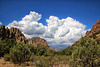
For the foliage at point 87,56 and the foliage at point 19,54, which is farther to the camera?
the foliage at point 19,54

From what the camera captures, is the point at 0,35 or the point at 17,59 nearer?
the point at 17,59

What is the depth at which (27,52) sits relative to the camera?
23594mm

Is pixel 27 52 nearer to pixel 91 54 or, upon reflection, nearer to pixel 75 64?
pixel 75 64

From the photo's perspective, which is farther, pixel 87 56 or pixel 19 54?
pixel 19 54

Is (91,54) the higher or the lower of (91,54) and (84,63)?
the higher

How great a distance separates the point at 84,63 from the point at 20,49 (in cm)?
1598

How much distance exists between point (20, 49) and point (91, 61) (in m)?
16.7

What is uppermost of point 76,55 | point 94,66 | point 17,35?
point 17,35

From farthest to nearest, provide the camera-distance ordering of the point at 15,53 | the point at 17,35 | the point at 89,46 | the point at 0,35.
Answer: the point at 17,35, the point at 0,35, the point at 15,53, the point at 89,46

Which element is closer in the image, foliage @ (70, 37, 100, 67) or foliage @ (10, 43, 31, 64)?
foliage @ (70, 37, 100, 67)

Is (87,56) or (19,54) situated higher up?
(19,54)

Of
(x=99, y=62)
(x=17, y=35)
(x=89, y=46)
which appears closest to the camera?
Result: (x=99, y=62)

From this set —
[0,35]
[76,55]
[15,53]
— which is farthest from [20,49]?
[0,35]

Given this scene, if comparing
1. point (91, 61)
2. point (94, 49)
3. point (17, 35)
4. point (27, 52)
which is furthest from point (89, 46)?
point (17, 35)
